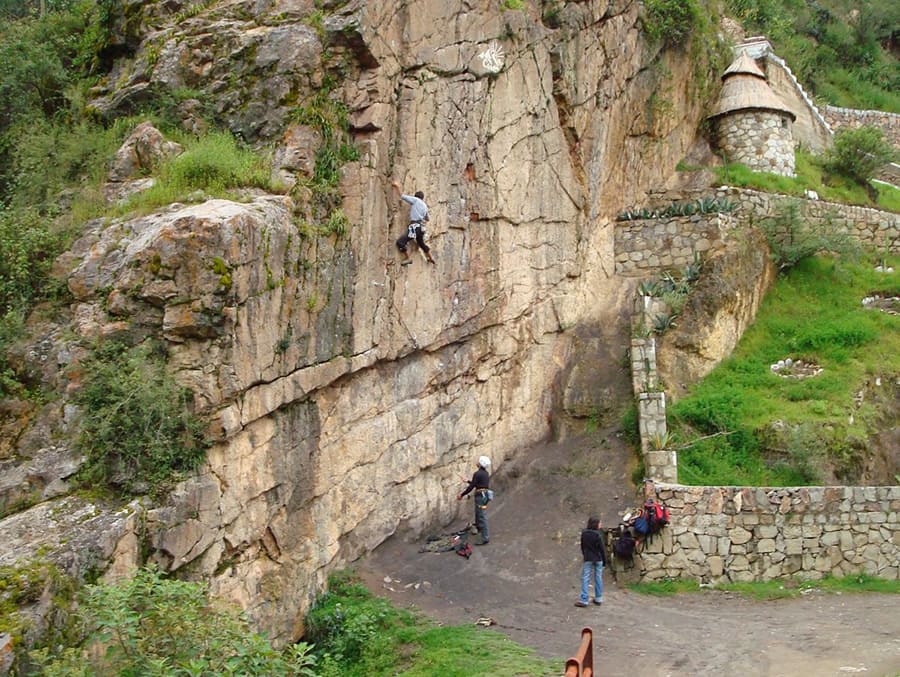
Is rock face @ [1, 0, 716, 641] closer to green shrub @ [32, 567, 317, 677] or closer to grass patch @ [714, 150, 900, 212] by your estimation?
green shrub @ [32, 567, 317, 677]

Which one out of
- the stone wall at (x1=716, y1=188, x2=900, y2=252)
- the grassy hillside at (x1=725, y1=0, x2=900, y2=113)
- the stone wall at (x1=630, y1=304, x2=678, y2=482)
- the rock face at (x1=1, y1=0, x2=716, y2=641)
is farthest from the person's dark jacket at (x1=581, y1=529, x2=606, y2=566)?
the grassy hillside at (x1=725, y1=0, x2=900, y2=113)

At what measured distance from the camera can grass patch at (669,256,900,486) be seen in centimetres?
1623

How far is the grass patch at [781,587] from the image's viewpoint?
14.1m

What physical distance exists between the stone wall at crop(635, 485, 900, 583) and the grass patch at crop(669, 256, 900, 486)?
1.11 m

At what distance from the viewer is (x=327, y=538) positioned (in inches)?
519

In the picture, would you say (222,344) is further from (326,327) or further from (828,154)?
(828,154)

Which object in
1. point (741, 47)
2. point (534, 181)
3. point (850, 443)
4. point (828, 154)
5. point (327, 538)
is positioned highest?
point (741, 47)

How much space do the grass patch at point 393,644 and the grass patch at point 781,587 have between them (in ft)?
11.4

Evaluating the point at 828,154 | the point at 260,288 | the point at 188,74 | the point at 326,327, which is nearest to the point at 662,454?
the point at 326,327

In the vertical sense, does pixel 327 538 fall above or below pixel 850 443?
below

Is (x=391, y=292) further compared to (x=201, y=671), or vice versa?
(x=391, y=292)

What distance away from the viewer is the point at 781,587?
47.3 ft

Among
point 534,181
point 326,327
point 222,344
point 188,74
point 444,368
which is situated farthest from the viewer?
point 534,181

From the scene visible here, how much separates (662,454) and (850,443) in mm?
3507
